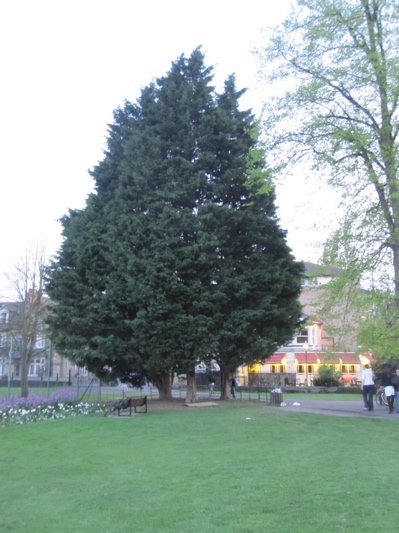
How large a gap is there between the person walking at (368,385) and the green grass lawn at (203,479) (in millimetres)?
5445

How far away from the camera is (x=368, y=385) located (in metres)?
21.7

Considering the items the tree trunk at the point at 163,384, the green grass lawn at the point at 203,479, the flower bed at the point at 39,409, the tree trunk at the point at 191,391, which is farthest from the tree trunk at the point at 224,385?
the green grass lawn at the point at 203,479

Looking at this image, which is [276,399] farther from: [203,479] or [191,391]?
[203,479]

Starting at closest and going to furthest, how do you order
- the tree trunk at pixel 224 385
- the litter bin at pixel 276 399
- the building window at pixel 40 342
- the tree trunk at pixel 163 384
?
1. the litter bin at pixel 276 399
2. the tree trunk at pixel 163 384
3. the tree trunk at pixel 224 385
4. the building window at pixel 40 342

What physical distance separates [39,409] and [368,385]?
1363 cm

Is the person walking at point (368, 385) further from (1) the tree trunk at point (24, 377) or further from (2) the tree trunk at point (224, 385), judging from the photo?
(1) the tree trunk at point (24, 377)

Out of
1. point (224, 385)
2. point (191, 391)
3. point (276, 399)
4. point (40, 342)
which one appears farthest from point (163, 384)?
point (40, 342)

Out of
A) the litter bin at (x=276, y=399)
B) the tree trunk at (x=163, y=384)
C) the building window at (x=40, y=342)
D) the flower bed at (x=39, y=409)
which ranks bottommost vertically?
the flower bed at (x=39, y=409)

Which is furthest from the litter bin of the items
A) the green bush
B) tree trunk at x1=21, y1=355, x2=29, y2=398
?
the green bush

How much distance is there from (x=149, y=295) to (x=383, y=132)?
10.7m

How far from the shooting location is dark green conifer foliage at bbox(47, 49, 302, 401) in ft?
73.5

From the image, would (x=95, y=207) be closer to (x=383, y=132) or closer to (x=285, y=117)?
(x=285, y=117)

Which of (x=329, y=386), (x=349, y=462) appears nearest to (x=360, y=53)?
(x=349, y=462)

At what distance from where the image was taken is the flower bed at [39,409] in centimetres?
2062
